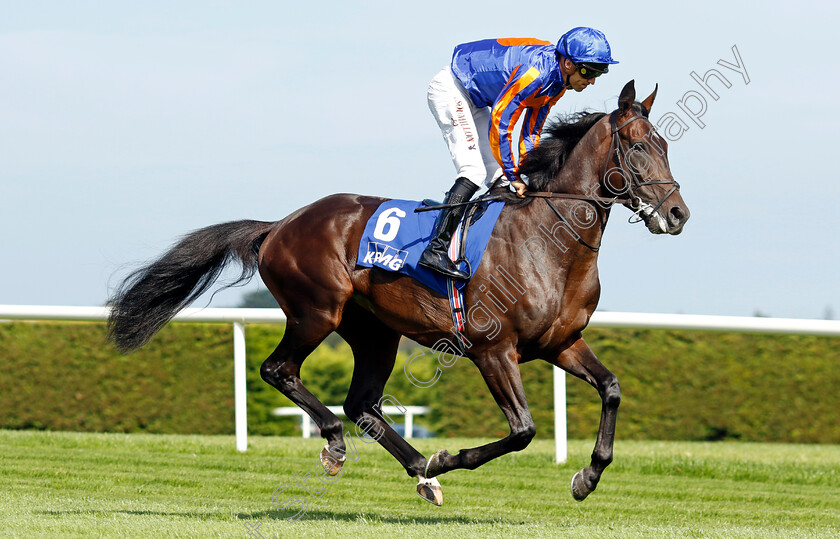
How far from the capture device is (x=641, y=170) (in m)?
4.54

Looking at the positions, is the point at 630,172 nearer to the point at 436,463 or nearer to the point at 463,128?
the point at 463,128

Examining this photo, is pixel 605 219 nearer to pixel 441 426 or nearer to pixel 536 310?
pixel 536 310

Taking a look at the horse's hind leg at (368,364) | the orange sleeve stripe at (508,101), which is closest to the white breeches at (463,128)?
the orange sleeve stripe at (508,101)

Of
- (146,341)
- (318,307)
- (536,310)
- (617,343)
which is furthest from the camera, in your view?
(617,343)

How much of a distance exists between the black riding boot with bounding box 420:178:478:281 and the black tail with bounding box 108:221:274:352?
Result: 1.29 m

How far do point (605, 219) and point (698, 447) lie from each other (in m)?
5.41

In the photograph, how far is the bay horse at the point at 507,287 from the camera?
460 centimetres

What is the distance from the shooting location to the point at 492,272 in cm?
471

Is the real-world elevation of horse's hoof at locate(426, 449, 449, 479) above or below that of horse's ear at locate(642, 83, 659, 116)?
below

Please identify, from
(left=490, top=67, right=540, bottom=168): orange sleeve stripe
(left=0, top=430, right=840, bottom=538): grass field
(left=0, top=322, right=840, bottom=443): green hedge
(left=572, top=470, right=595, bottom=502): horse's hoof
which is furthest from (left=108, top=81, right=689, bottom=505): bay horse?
(left=0, top=322, right=840, bottom=443): green hedge

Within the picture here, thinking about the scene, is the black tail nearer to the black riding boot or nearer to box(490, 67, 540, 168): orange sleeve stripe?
the black riding boot

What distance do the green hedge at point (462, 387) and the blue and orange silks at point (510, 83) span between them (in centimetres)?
503

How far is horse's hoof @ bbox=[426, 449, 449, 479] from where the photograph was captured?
4.77m

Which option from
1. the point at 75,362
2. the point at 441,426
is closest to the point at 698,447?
the point at 441,426
